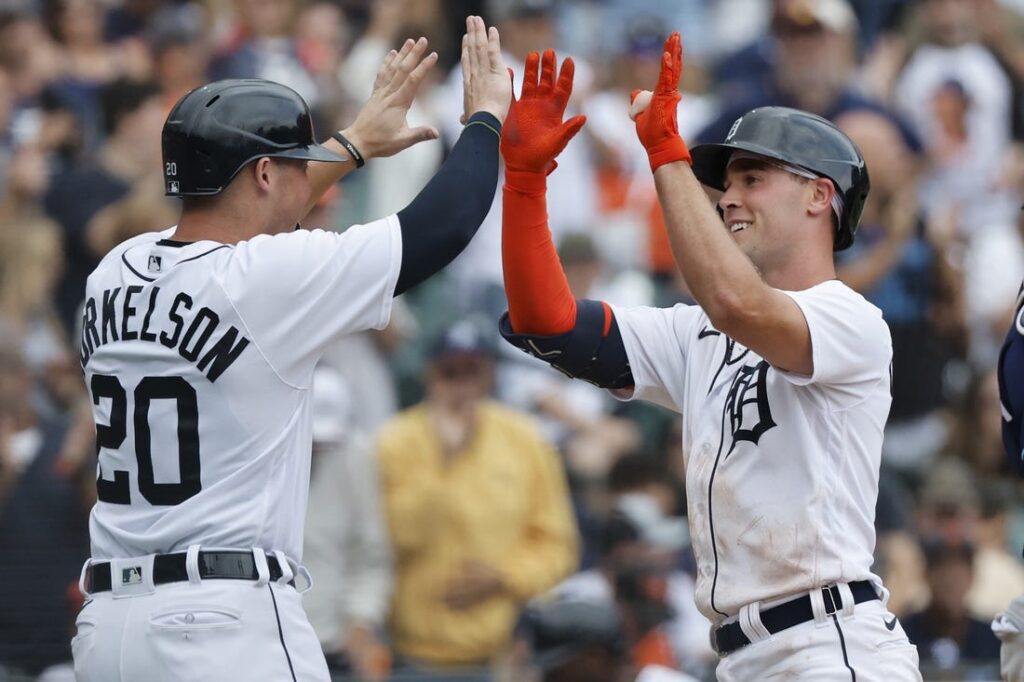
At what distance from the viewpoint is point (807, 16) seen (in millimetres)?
8656

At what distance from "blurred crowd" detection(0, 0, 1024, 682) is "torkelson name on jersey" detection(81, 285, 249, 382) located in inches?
60.3

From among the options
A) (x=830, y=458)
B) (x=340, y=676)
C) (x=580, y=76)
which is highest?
(x=580, y=76)

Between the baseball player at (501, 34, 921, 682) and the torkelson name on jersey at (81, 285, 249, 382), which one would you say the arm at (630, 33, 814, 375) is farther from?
the torkelson name on jersey at (81, 285, 249, 382)

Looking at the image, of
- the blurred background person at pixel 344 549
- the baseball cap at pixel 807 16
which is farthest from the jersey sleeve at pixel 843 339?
the baseball cap at pixel 807 16

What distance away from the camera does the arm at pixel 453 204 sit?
13.1 ft

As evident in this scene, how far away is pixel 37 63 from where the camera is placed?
9766 millimetres

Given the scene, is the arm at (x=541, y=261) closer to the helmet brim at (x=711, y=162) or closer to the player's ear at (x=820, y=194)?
the helmet brim at (x=711, y=162)

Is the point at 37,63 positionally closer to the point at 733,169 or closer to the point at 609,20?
the point at 609,20

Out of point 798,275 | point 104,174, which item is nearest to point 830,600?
point 798,275

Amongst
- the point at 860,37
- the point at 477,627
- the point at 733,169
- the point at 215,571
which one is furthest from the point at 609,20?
the point at 215,571

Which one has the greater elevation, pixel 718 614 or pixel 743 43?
pixel 743 43

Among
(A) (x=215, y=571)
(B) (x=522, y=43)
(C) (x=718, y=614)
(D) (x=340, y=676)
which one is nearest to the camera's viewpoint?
(A) (x=215, y=571)

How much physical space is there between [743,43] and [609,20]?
2.88 ft

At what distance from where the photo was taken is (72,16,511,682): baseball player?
153 inches
